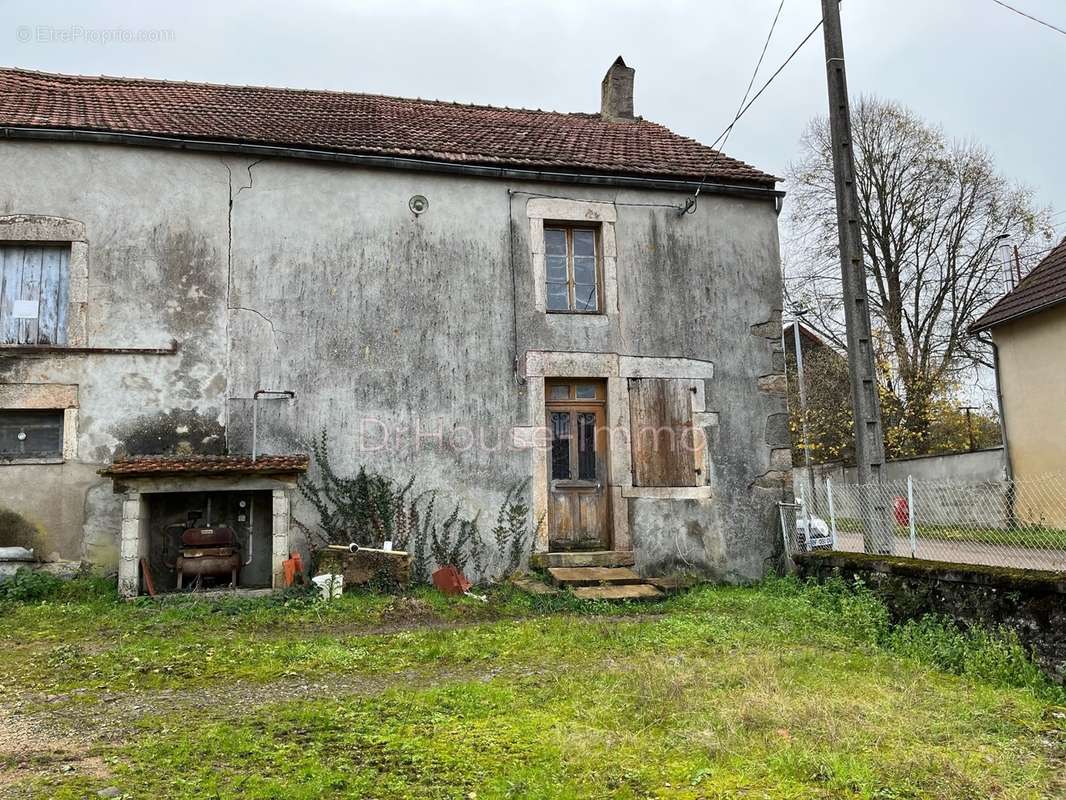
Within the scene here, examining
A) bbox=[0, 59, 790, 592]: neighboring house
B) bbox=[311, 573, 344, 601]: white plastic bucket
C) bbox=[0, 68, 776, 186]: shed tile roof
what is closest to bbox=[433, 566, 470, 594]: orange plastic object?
bbox=[0, 59, 790, 592]: neighboring house

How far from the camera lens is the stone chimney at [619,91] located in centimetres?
1534

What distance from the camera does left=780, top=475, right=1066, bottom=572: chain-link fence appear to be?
26.6 ft

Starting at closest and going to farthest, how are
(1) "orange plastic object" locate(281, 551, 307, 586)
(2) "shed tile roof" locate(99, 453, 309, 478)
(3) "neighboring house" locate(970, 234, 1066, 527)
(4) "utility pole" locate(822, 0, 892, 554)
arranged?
(2) "shed tile roof" locate(99, 453, 309, 478), (4) "utility pole" locate(822, 0, 892, 554), (1) "orange plastic object" locate(281, 551, 307, 586), (3) "neighboring house" locate(970, 234, 1066, 527)

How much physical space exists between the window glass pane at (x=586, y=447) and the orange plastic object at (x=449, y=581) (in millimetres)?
2215

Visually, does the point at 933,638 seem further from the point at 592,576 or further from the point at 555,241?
the point at 555,241

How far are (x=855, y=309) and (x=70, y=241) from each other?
30.2ft

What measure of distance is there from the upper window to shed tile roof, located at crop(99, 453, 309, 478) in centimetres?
410

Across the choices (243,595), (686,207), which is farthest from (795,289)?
(243,595)

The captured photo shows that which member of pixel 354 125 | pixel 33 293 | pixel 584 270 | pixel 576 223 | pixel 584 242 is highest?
pixel 354 125

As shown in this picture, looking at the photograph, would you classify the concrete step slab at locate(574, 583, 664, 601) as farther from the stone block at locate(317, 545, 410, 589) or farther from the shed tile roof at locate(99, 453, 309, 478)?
the shed tile roof at locate(99, 453, 309, 478)

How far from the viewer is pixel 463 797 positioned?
3.87 m

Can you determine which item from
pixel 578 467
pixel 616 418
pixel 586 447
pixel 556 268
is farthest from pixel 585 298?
pixel 578 467

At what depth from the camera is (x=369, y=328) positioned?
10.5m

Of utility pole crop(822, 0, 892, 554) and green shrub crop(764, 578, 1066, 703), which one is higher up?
utility pole crop(822, 0, 892, 554)
